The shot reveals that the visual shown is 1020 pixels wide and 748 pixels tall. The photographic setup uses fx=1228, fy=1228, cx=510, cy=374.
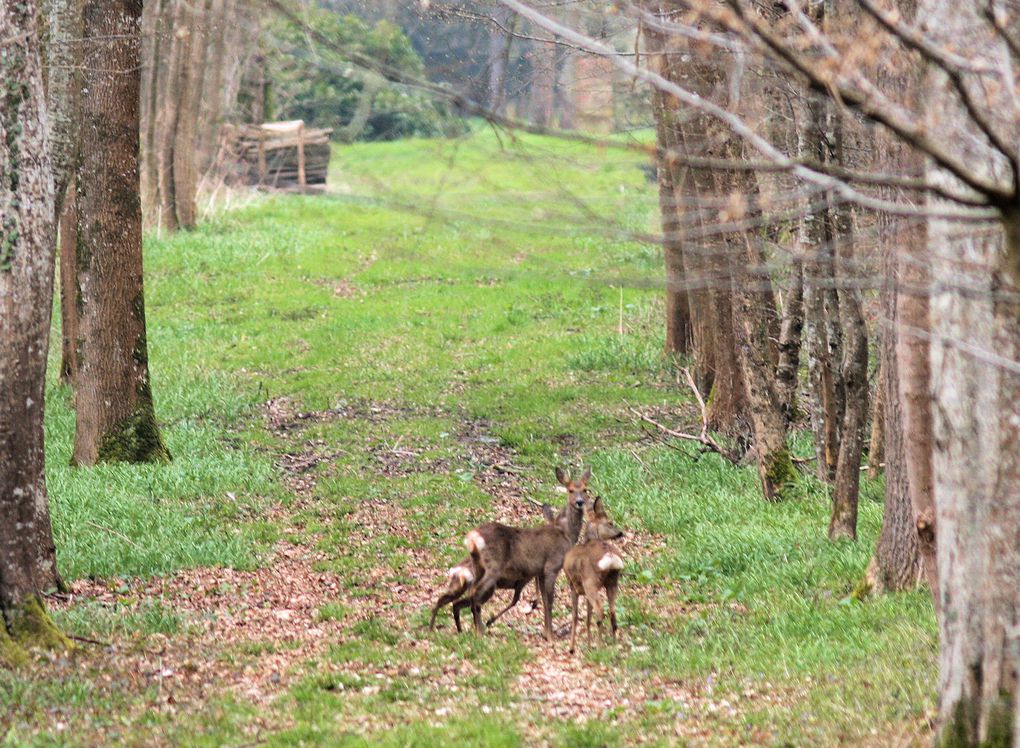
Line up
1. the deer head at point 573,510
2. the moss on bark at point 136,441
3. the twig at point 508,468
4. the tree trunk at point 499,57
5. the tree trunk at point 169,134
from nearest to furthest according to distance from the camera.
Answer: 1. the tree trunk at point 499,57
2. the deer head at point 573,510
3. the moss on bark at point 136,441
4. the twig at point 508,468
5. the tree trunk at point 169,134

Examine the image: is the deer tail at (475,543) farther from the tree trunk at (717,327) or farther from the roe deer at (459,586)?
the tree trunk at (717,327)

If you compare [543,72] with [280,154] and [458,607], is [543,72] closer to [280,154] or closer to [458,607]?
[458,607]

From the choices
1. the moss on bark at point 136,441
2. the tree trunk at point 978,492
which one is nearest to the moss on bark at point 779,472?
the moss on bark at point 136,441

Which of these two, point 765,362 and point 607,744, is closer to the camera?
point 607,744

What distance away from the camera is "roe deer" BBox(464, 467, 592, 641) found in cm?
807

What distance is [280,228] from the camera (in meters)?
33.3

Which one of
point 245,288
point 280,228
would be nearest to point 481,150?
point 245,288

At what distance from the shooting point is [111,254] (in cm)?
1288

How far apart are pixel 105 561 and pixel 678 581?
14.5 ft

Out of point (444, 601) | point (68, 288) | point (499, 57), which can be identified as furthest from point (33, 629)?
point (68, 288)

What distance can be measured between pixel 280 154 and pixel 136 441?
31814mm

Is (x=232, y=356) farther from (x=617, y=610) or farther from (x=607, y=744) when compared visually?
(x=607, y=744)

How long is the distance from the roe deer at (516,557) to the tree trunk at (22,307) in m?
2.59

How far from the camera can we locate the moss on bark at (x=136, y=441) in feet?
42.3
